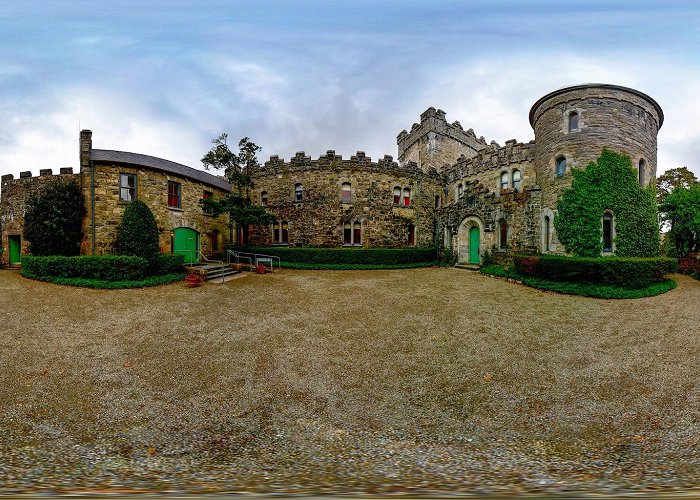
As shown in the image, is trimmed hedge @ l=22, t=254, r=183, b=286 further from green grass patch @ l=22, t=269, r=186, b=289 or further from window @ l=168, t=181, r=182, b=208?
window @ l=168, t=181, r=182, b=208

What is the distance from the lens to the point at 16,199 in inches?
721

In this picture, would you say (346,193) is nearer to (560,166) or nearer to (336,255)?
(336,255)

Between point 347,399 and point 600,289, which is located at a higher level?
point 600,289

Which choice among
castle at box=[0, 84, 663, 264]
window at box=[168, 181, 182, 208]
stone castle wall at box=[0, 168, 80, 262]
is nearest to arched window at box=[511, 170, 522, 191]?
castle at box=[0, 84, 663, 264]

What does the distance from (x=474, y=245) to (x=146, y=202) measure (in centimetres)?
2042

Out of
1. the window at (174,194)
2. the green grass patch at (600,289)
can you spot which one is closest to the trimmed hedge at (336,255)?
the window at (174,194)

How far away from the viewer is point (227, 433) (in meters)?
4.45

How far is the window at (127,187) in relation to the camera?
16859mm

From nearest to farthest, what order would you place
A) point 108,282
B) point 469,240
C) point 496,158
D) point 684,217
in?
point 108,282, point 684,217, point 496,158, point 469,240

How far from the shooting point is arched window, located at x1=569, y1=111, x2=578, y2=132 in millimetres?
17156

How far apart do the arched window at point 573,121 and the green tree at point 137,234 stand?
73.3ft

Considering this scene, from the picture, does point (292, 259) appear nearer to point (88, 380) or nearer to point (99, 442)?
point (88, 380)

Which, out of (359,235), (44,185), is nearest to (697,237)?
(359,235)


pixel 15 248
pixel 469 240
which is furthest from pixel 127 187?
pixel 469 240
